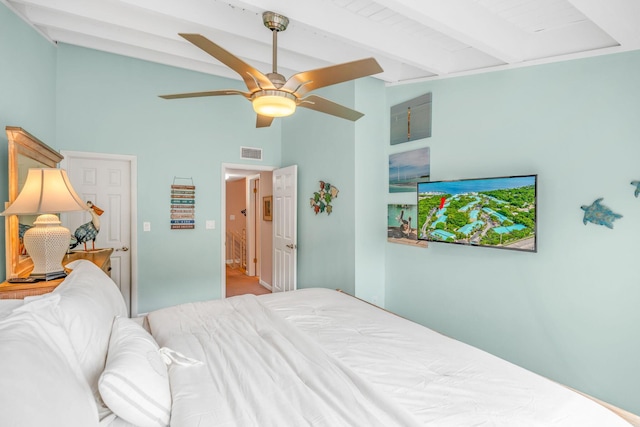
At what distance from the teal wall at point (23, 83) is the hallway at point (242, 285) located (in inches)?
123

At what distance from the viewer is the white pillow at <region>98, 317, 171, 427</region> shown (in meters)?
0.99

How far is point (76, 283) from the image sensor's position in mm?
1486

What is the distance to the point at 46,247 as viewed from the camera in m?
1.81

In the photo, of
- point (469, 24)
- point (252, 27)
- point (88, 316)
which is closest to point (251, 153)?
point (252, 27)

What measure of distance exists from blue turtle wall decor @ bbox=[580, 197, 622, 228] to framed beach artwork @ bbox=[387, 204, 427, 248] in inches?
51.0

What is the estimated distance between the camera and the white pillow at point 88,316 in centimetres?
114

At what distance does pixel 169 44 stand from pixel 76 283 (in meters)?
2.47

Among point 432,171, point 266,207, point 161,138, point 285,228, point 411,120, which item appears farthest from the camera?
point 266,207

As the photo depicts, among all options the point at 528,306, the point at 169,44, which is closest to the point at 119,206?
the point at 169,44

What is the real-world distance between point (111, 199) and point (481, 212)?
3911 millimetres

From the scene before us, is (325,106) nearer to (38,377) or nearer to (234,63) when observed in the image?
(234,63)

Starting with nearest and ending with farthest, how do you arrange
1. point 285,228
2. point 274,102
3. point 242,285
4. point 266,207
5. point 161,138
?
point 274,102
point 161,138
point 285,228
point 266,207
point 242,285

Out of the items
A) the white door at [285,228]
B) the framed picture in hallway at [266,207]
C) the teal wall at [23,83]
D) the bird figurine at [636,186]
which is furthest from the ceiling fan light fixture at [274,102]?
the framed picture in hallway at [266,207]

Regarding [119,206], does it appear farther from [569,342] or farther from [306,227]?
[569,342]
